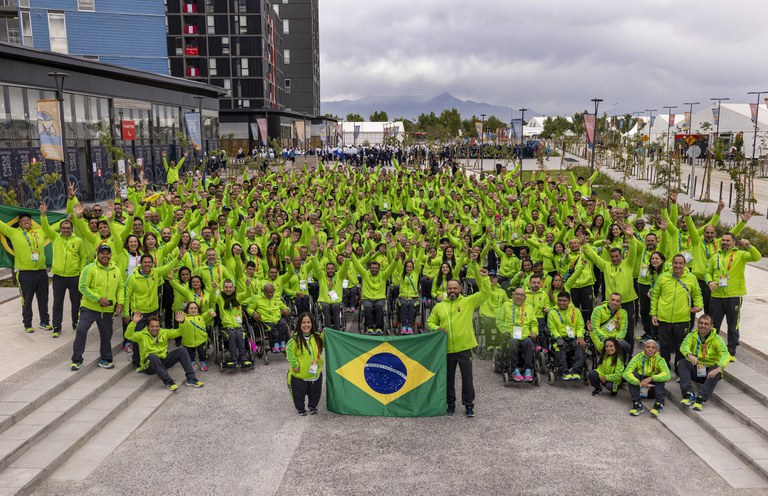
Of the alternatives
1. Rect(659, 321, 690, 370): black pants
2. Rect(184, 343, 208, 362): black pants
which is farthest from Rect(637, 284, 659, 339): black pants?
Rect(184, 343, 208, 362): black pants

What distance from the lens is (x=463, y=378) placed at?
9328 millimetres

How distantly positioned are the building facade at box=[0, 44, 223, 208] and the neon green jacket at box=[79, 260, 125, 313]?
1013 centimetres

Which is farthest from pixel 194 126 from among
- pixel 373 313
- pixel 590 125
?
pixel 373 313

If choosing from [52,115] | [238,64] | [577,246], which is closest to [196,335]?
[577,246]

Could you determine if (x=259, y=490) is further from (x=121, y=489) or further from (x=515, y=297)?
(x=515, y=297)

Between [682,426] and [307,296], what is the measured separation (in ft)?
22.5

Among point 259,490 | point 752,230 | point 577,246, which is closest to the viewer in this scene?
point 259,490

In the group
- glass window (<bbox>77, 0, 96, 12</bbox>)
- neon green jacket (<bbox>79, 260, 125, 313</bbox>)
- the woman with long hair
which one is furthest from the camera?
glass window (<bbox>77, 0, 96, 12</bbox>)

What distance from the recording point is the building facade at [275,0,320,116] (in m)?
116

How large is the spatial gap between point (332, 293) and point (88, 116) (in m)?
23.7

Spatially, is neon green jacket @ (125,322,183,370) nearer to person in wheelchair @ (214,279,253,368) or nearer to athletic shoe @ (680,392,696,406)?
person in wheelchair @ (214,279,253,368)

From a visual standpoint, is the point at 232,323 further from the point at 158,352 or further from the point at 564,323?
the point at 564,323

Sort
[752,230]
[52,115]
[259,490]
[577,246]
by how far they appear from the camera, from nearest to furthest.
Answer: [259,490]
[577,246]
[52,115]
[752,230]

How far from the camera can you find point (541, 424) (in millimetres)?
9023
